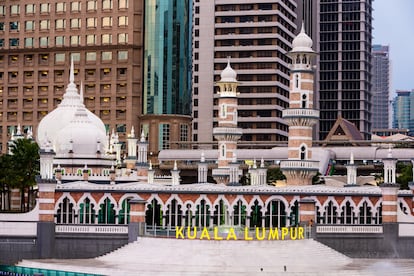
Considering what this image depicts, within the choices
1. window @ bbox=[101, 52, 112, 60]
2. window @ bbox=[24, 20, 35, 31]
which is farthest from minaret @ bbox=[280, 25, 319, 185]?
window @ bbox=[24, 20, 35, 31]

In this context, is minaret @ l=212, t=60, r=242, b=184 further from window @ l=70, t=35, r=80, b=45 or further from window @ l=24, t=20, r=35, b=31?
window @ l=24, t=20, r=35, b=31

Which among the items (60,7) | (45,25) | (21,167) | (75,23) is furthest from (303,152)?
(45,25)

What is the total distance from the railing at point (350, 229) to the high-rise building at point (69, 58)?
8478cm

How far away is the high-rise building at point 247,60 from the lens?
166250 mm

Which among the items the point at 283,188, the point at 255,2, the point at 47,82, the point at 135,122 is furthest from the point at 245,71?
the point at 283,188

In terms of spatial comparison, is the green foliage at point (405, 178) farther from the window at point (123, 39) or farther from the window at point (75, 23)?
the window at point (75, 23)

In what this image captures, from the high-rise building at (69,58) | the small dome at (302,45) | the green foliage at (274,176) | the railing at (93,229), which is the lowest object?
the railing at (93,229)

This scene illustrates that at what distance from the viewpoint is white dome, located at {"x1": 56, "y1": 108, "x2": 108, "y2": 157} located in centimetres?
9171

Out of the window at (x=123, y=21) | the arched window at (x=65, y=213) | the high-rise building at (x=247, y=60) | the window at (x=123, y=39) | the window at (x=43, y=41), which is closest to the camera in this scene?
the arched window at (x=65, y=213)

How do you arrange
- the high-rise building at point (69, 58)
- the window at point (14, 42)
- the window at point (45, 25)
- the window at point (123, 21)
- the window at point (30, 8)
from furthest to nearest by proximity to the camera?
the window at point (14, 42), the window at point (30, 8), the window at point (45, 25), the window at point (123, 21), the high-rise building at point (69, 58)

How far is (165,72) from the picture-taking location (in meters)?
155

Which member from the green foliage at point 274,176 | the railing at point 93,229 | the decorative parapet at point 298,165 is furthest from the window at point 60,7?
the railing at point 93,229

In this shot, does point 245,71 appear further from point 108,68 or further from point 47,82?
point 47,82

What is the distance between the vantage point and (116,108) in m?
159
